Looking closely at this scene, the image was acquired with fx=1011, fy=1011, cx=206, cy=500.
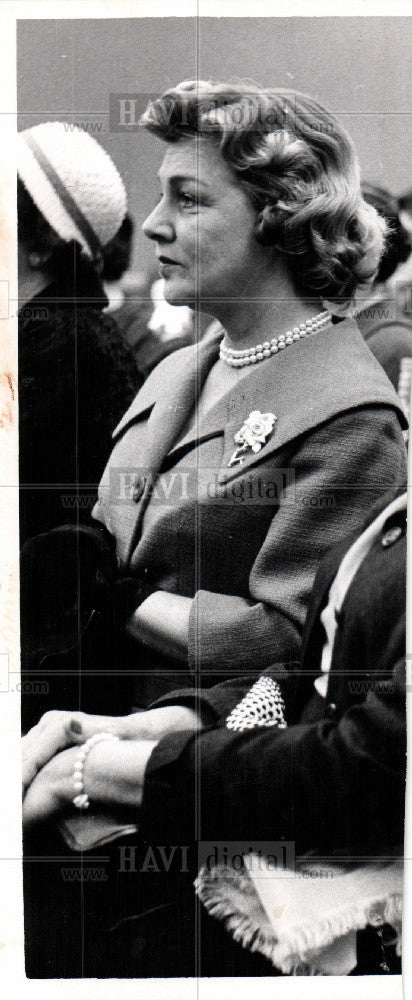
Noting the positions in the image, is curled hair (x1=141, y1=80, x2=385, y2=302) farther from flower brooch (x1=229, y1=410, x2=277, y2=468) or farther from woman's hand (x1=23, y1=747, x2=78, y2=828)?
woman's hand (x1=23, y1=747, x2=78, y2=828)

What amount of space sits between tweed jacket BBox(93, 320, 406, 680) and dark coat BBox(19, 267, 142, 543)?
0.05 metres

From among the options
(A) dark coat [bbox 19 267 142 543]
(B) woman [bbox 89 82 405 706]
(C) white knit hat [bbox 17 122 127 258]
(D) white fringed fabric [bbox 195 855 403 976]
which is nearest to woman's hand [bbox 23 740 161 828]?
(B) woman [bbox 89 82 405 706]

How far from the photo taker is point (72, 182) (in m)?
1.92

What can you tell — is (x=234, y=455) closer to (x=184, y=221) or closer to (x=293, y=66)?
(x=184, y=221)

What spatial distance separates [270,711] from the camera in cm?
191

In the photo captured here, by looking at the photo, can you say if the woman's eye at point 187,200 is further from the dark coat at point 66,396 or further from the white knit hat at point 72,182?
the dark coat at point 66,396

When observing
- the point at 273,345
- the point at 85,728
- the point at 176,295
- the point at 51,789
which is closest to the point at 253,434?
the point at 273,345

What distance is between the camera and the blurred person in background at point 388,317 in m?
1.89

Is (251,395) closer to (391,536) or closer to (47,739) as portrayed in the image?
(391,536)

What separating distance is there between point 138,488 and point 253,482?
0.22m

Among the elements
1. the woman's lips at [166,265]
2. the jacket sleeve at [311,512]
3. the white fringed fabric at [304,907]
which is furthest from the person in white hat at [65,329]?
the white fringed fabric at [304,907]

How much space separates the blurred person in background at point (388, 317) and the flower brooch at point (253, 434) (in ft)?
0.78

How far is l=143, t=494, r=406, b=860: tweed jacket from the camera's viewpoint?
6.20ft

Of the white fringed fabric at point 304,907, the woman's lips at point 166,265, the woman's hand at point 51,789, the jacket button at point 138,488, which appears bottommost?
the white fringed fabric at point 304,907
